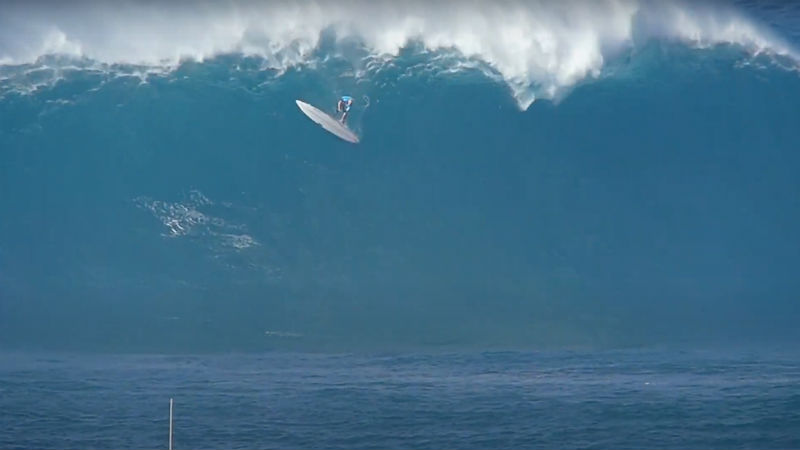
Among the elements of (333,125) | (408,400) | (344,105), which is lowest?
(408,400)

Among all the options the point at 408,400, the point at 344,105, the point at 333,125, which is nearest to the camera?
the point at 408,400

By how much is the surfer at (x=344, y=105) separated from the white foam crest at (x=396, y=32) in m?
1.06

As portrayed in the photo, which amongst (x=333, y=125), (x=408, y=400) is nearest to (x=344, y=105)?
(x=333, y=125)

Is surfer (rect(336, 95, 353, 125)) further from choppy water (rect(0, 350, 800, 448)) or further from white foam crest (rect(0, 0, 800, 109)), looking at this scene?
choppy water (rect(0, 350, 800, 448))

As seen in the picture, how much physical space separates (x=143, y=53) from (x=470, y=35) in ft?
17.4

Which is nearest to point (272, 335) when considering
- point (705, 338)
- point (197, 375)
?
point (197, 375)

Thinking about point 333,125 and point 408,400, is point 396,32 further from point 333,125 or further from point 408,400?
point 408,400

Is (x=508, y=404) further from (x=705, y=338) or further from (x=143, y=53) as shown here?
(x=143, y=53)

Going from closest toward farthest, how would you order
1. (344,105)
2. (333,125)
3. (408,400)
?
1. (408,400)
2. (344,105)
3. (333,125)

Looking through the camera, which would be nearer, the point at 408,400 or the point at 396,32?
the point at 408,400

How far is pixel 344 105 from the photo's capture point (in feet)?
52.6

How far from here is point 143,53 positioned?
56.3 feet

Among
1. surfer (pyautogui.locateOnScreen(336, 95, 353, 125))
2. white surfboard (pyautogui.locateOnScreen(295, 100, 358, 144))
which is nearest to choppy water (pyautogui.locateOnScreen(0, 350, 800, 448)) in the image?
white surfboard (pyautogui.locateOnScreen(295, 100, 358, 144))

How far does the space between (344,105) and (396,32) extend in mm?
1842
